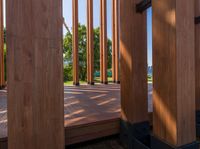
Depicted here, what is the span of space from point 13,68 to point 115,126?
1463 mm

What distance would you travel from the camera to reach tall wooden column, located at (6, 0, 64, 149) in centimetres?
122

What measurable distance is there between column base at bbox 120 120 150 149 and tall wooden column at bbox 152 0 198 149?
388 mm

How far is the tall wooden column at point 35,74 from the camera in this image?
122 centimetres

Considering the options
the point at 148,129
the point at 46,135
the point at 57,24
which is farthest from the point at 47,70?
the point at 148,129

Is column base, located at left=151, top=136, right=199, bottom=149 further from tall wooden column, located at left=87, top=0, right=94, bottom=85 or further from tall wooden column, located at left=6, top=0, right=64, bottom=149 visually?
tall wooden column, located at left=87, top=0, right=94, bottom=85

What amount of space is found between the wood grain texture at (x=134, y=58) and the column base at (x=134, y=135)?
0.24 ft

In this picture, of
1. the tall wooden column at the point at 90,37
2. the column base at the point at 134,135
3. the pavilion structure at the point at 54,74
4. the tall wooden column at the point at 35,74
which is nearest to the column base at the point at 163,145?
the pavilion structure at the point at 54,74

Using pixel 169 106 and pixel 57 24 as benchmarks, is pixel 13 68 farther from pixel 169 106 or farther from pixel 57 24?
pixel 169 106

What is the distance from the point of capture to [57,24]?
4.38 ft

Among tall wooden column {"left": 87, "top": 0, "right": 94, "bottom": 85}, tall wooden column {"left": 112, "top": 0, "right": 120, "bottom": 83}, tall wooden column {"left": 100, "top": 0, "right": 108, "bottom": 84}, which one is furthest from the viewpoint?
tall wooden column {"left": 112, "top": 0, "right": 120, "bottom": 83}

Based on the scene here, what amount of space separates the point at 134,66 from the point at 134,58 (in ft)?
0.33

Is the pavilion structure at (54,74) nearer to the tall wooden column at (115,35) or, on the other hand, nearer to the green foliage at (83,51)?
the tall wooden column at (115,35)

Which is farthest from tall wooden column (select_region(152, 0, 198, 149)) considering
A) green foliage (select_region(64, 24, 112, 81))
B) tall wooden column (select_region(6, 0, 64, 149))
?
green foliage (select_region(64, 24, 112, 81))

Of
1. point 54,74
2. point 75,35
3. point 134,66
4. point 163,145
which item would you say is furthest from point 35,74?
point 75,35
